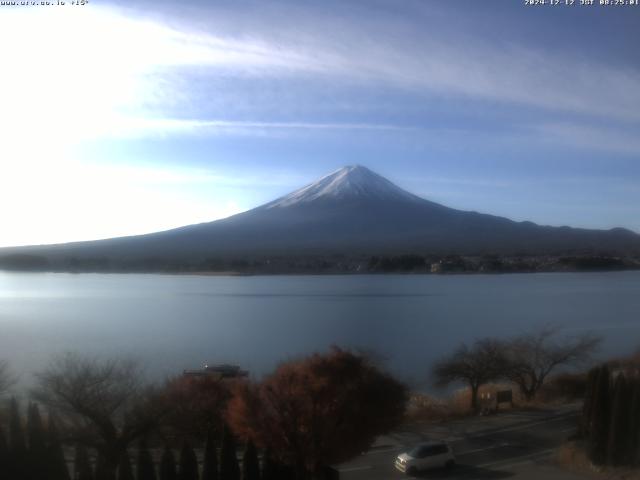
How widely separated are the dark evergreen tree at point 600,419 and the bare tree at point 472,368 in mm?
3626

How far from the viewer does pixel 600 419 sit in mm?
6672

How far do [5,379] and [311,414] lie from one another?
4.25m

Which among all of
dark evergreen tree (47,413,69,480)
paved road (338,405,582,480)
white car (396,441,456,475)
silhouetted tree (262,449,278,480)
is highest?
dark evergreen tree (47,413,69,480)

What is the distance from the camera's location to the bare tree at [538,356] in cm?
1118

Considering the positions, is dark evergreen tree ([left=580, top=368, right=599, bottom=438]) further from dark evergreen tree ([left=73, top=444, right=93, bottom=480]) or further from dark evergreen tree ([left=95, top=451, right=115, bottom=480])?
dark evergreen tree ([left=73, top=444, right=93, bottom=480])

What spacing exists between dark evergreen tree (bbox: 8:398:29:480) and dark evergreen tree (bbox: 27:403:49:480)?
4 centimetres

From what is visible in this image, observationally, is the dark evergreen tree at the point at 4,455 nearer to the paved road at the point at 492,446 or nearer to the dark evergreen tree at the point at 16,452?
the dark evergreen tree at the point at 16,452

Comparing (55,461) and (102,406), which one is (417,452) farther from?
(55,461)

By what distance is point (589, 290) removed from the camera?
83.5 ft

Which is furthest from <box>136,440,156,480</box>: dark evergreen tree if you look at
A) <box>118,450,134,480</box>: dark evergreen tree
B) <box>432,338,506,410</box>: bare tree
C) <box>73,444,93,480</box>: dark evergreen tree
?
<box>432,338,506,410</box>: bare tree

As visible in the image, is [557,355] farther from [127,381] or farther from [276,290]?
[276,290]

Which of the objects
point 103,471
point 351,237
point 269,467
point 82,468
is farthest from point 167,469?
point 351,237

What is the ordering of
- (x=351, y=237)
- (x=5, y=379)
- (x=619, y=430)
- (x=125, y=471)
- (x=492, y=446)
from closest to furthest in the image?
(x=125, y=471), (x=619, y=430), (x=492, y=446), (x=5, y=379), (x=351, y=237)

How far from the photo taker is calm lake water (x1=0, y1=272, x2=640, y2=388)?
12039 mm
